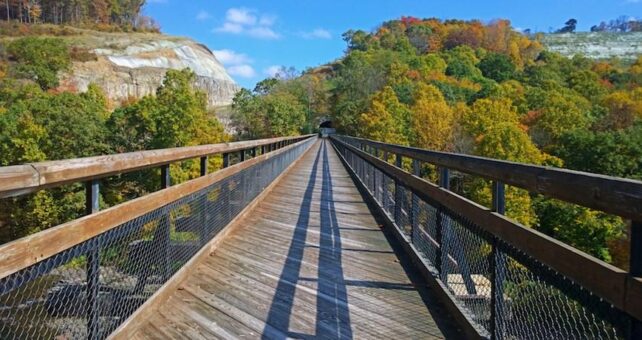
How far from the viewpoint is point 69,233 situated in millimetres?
Answer: 2529

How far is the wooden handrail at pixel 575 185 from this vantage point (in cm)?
181

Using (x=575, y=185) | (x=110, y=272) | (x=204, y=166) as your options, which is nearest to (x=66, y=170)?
(x=110, y=272)

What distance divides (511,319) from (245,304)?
2050 millimetres

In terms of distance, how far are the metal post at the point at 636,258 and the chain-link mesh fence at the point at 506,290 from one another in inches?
1.8

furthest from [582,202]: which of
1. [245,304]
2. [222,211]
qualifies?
[222,211]

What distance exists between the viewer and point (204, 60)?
5822 inches

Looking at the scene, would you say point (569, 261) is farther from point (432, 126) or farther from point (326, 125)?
point (326, 125)

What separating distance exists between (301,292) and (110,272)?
5.19 ft

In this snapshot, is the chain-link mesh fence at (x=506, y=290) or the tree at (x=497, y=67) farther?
the tree at (x=497, y=67)

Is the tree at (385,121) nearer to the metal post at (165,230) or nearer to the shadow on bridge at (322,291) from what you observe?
the shadow on bridge at (322,291)

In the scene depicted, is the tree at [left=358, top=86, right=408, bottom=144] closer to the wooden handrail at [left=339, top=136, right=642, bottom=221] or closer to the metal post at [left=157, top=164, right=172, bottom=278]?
the metal post at [left=157, top=164, right=172, bottom=278]

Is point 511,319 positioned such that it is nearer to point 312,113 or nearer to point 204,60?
point 312,113

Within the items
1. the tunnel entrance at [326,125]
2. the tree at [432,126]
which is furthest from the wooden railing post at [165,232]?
the tunnel entrance at [326,125]

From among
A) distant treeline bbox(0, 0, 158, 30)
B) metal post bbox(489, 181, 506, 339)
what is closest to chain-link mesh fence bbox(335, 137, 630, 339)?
metal post bbox(489, 181, 506, 339)
